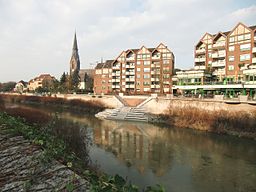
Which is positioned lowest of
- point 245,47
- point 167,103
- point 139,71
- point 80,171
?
point 80,171

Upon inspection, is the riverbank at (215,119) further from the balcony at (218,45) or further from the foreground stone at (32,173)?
the foreground stone at (32,173)

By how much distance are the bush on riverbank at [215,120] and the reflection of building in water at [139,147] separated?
5712 millimetres

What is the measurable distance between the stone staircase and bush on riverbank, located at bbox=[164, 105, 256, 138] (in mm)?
3930

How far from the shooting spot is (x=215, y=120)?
2719cm

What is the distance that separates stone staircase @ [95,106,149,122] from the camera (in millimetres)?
34541

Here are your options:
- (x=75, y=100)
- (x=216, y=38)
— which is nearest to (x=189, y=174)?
(x=216, y=38)

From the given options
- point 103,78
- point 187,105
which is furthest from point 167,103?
point 103,78

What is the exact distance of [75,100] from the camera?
168 ft

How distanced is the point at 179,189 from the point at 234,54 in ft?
123

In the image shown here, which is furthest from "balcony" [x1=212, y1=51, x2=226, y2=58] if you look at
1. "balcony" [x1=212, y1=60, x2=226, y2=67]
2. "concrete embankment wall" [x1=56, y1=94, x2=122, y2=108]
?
"concrete embankment wall" [x1=56, y1=94, x2=122, y2=108]

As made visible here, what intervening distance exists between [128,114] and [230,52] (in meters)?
23.1

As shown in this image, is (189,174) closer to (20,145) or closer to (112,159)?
(112,159)

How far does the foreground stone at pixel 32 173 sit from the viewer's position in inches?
204

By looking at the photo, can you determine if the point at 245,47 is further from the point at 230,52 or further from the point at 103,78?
the point at 103,78
